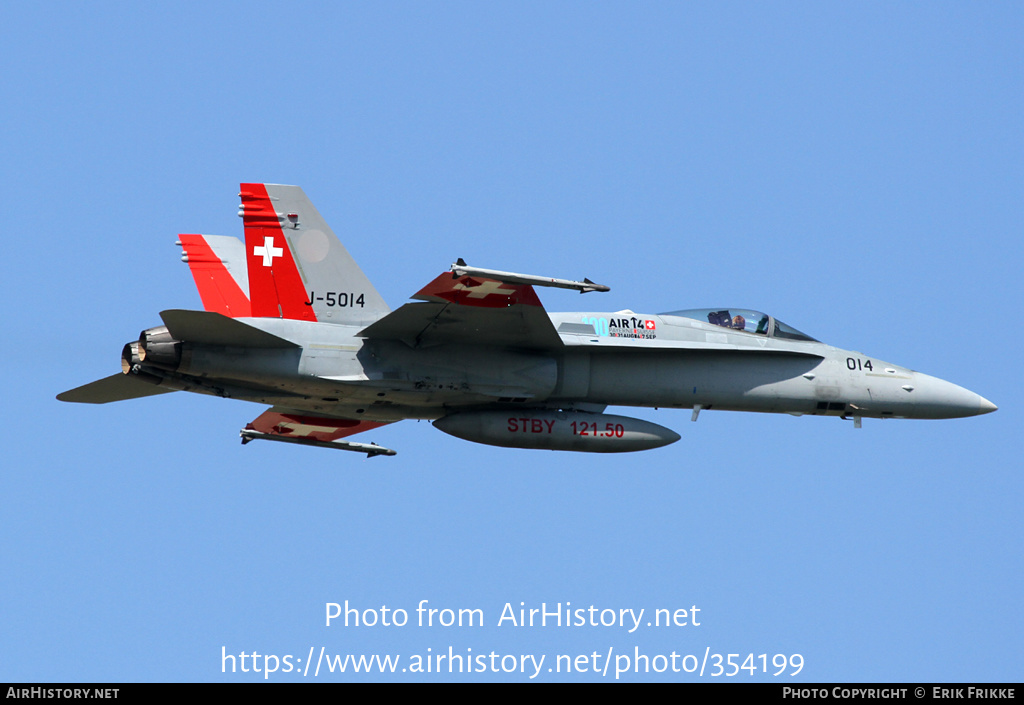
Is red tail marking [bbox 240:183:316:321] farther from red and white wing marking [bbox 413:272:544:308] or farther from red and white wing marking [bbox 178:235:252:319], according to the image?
red and white wing marking [bbox 178:235:252:319]

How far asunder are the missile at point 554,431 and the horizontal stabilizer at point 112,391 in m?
4.50

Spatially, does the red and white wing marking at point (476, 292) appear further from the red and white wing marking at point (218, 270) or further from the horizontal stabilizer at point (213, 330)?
the red and white wing marking at point (218, 270)

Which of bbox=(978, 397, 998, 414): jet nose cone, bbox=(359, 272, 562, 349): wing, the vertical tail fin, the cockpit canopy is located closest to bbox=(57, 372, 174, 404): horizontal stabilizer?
the vertical tail fin

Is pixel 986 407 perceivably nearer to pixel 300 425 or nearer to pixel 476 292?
pixel 476 292

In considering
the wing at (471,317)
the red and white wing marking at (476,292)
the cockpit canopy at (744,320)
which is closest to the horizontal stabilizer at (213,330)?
the wing at (471,317)

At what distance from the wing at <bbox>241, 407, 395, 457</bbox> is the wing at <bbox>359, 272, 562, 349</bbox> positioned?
4.19 meters

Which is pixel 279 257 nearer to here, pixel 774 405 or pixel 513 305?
pixel 513 305

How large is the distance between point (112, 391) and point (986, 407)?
14.3 meters

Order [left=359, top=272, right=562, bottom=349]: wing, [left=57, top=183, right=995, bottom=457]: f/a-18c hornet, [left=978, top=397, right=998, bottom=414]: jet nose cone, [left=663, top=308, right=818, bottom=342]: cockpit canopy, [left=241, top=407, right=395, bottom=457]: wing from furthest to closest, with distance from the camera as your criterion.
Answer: [left=241, top=407, right=395, bottom=457]: wing → [left=978, top=397, right=998, bottom=414]: jet nose cone → [left=663, top=308, right=818, bottom=342]: cockpit canopy → [left=57, top=183, right=995, bottom=457]: f/a-18c hornet → [left=359, top=272, right=562, bottom=349]: wing

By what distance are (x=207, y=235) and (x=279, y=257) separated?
4.01 meters

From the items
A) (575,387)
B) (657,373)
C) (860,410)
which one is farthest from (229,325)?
(860,410)

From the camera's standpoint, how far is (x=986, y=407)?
21.8 metres

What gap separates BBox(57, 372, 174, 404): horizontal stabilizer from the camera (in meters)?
19.6

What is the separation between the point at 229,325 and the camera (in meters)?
17.7
